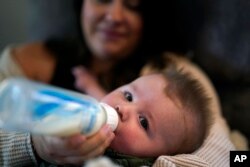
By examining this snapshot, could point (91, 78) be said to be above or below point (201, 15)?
below

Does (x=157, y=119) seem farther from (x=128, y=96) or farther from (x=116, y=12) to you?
(x=116, y=12)

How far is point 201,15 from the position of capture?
1407 millimetres

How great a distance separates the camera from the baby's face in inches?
→ 35.0

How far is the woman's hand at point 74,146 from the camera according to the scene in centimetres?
76

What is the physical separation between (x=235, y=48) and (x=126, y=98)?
54 centimetres

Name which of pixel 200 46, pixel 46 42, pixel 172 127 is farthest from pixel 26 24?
pixel 172 127

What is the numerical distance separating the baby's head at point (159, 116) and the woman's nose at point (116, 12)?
43cm

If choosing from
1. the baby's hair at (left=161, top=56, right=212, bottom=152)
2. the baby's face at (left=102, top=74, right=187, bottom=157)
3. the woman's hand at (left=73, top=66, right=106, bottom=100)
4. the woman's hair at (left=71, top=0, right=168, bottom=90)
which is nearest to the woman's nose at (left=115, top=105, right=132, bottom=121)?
the baby's face at (left=102, top=74, right=187, bottom=157)

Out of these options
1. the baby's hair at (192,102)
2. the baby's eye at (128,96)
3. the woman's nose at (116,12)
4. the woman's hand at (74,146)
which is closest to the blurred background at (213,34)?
the woman's nose at (116,12)

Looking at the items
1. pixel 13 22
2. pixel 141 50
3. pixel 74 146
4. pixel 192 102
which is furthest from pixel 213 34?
pixel 13 22

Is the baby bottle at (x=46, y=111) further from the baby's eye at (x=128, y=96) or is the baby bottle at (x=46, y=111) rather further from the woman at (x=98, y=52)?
the woman at (x=98, y=52)

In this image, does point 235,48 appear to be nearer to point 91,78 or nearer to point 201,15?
point 201,15

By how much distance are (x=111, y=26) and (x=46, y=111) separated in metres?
0.73

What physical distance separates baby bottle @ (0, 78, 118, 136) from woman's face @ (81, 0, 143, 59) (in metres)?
0.66
